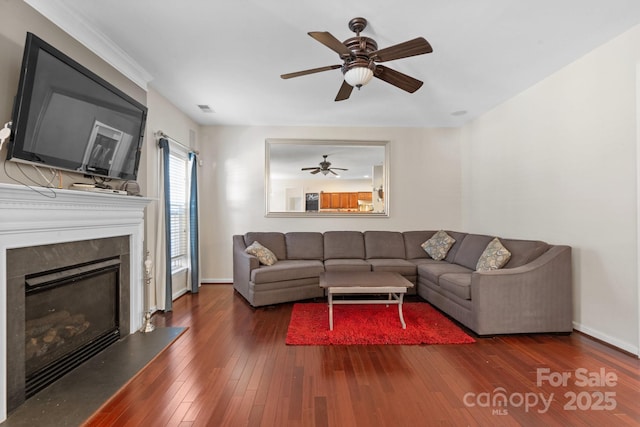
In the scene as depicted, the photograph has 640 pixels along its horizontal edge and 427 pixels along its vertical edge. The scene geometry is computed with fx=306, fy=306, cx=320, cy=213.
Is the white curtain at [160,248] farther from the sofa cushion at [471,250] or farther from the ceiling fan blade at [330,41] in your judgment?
the sofa cushion at [471,250]

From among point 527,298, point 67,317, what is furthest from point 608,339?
point 67,317

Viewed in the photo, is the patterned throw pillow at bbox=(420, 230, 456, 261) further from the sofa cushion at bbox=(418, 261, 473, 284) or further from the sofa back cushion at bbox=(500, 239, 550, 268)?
the sofa back cushion at bbox=(500, 239, 550, 268)

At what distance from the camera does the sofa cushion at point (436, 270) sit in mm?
3806

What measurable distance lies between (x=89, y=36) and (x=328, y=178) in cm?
355

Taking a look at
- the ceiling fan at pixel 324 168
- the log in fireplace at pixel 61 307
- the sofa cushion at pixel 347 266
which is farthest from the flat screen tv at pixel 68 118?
the ceiling fan at pixel 324 168

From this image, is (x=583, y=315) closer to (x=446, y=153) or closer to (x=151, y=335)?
(x=446, y=153)

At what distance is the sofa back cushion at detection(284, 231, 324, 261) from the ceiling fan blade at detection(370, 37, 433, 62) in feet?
10.0

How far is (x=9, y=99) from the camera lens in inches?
73.2

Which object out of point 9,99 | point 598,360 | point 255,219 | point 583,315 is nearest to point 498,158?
point 583,315

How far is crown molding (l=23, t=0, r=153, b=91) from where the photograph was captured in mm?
2129

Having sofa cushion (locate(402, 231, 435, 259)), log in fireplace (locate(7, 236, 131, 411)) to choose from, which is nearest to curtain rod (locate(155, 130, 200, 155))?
log in fireplace (locate(7, 236, 131, 411))

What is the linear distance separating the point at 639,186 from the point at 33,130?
443 centimetres

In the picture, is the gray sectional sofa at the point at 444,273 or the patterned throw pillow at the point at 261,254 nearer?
the gray sectional sofa at the point at 444,273

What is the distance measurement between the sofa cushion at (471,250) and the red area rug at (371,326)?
0.84 metres
